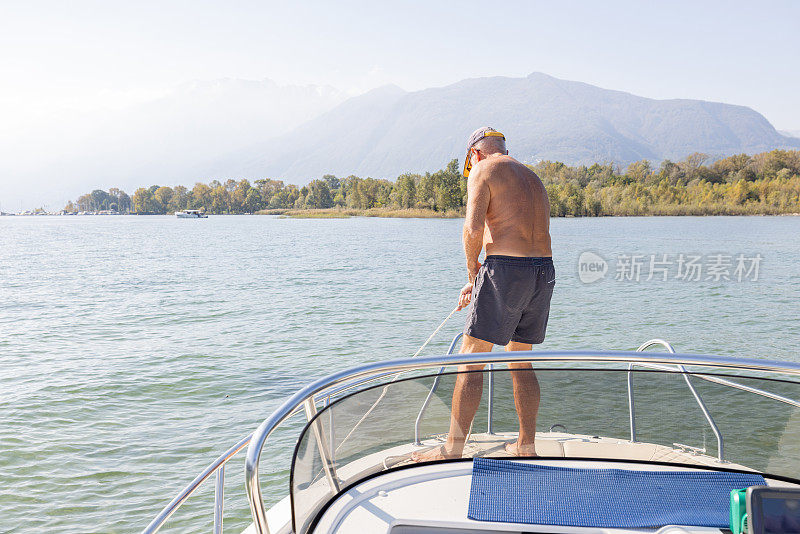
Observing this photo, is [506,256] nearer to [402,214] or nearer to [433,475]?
[433,475]

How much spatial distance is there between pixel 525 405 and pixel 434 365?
0.30 m

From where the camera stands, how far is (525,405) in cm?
168

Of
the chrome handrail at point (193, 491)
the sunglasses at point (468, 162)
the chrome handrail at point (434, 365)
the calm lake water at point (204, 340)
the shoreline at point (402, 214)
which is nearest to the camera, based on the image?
the chrome handrail at point (434, 365)

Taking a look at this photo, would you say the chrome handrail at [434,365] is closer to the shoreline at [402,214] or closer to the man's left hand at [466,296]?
the man's left hand at [466,296]

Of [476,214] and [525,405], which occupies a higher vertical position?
[476,214]

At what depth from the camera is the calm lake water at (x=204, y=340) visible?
527cm

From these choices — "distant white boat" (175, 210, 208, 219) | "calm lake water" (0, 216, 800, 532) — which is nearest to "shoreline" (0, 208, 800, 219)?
"distant white boat" (175, 210, 208, 219)

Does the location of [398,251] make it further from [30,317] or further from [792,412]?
[792,412]

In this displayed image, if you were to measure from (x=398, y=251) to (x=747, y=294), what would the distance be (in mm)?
20178

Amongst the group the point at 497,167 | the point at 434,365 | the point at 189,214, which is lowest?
the point at 434,365

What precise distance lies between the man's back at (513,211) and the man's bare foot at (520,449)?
4.29 ft

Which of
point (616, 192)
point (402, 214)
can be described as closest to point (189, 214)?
point (402, 214)

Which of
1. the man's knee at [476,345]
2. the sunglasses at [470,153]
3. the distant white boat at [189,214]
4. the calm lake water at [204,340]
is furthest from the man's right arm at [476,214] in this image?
the distant white boat at [189,214]

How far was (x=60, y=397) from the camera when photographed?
7941mm
